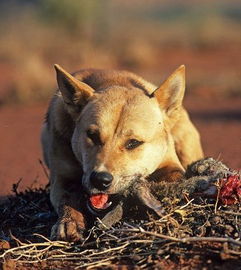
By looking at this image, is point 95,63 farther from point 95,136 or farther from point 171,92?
point 95,136

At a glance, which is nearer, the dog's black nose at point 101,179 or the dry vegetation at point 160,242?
the dry vegetation at point 160,242

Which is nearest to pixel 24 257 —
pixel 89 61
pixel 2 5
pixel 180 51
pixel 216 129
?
pixel 216 129

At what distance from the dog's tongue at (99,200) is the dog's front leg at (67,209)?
0.17 metres

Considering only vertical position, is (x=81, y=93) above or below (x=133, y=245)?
above

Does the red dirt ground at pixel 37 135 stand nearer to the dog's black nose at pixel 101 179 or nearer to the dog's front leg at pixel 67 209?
the dog's front leg at pixel 67 209

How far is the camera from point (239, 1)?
76.6 metres

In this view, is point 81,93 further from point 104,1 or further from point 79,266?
point 104,1

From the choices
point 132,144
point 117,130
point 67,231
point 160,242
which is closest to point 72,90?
point 117,130

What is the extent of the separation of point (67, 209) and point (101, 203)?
316mm

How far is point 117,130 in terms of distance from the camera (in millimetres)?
6512

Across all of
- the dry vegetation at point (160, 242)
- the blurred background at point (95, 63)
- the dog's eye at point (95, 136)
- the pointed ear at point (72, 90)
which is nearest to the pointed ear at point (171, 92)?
the pointed ear at point (72, 90)

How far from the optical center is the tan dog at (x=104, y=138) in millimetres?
6238

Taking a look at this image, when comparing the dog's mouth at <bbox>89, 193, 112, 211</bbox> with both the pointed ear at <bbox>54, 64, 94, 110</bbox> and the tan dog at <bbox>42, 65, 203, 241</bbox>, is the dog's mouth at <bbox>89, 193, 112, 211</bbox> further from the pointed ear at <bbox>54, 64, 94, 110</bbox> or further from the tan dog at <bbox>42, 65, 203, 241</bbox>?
the pointed ear at <bbox>54, 64, 94, 110</bbox>

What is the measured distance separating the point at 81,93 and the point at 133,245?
70.4 inches
